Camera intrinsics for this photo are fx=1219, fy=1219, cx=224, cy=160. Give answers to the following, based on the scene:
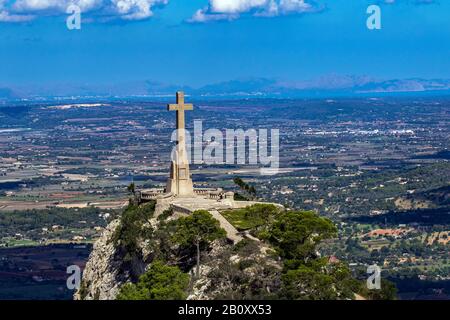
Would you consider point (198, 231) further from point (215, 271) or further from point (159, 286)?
point (159, 286)

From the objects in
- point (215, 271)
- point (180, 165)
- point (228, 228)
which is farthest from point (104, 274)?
point (215, 271)

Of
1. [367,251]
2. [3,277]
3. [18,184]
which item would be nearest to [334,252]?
[367,251]

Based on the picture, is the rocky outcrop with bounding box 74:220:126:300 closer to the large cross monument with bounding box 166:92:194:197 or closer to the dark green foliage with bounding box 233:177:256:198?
the large cross monument with bounding box 166:92:194:197

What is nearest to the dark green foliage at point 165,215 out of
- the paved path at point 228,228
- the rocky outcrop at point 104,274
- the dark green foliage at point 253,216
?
the paved path at point 228,228

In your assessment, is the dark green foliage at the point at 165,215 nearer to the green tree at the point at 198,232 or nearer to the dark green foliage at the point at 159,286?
the green tree at the point at 198,232

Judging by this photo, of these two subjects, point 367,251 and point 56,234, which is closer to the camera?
point 367,251

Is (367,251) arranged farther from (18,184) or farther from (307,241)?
(18,184)

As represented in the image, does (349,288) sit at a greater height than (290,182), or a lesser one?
greater

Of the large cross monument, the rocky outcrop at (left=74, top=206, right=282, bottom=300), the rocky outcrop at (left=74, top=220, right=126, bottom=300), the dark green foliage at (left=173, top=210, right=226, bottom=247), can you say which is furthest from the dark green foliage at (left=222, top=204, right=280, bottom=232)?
→ the rocky outcrop at (left=74, top=220, right=126, bottom=300)
